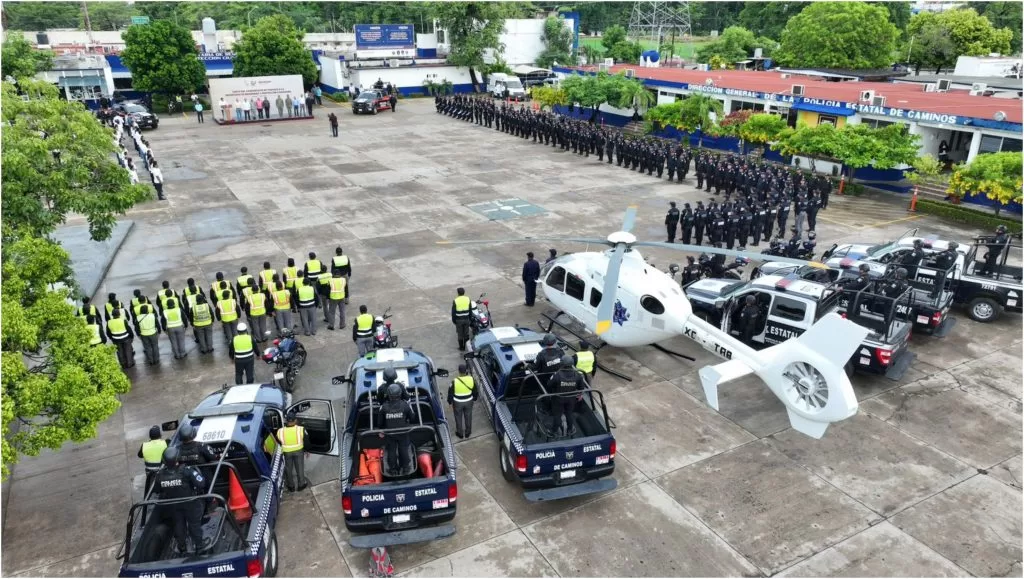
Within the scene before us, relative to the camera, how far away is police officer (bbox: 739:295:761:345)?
12.3 metres

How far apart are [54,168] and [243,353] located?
5.02 metres

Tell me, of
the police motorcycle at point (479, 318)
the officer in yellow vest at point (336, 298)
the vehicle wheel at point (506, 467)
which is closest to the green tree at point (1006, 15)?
the police motorcycle at point (479, 318)

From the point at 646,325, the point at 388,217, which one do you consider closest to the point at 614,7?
the point at 388,217

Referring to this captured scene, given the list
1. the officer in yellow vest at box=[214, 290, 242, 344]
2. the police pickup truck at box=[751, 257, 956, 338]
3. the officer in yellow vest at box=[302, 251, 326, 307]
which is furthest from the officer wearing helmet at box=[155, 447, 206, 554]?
the police pickup truck at box=[751, 257, 956, 338]

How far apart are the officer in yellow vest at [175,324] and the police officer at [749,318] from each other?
10496mm

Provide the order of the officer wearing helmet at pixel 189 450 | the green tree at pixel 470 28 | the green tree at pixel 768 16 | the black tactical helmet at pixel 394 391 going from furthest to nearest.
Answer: the green tree at pixel 768 16, the green tree at pixel 470 28, the black tactical helmet at pixel 394 391, the officer wearing helmet at pixel 189 450

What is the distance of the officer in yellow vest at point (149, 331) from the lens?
39.9 feet

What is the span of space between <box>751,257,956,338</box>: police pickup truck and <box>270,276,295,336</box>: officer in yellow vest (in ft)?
31.8

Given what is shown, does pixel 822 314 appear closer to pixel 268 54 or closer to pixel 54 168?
pixel 54 168

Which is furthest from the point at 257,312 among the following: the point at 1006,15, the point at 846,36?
the point at 1006,15

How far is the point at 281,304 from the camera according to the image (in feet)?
42.9

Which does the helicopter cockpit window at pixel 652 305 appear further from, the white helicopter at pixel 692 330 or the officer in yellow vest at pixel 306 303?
the officer in yellow vest at pixel 306 303

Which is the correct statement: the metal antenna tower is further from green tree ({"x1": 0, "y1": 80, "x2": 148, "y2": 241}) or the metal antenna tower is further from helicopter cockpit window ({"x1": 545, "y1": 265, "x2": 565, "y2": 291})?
green tree ({"x1": 0, "y1": 80, "x2": 148, "y2": 241})

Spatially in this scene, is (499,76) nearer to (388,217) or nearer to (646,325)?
(388,217)
